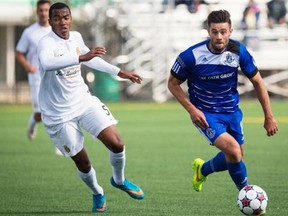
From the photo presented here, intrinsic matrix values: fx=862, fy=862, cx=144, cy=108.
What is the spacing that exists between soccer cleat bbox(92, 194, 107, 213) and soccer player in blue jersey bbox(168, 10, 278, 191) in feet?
4.32

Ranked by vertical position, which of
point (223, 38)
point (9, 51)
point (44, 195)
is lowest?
point (9, 51)

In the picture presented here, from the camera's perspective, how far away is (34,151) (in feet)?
51.0

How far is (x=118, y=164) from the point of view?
9352 millimetres

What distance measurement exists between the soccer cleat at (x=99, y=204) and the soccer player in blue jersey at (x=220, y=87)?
4.32ft

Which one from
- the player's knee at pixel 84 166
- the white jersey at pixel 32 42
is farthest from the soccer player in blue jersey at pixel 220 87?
the white jersey at pixel 32 42

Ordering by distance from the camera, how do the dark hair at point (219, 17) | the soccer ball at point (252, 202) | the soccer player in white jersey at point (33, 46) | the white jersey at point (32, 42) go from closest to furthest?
the soccer ball at point (252, 202)
the dark hair at point (219, 17)
the soccer player in white jersey at point (33, 46)
the white jersey at point (32, 42)

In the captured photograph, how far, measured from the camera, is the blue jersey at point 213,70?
8.84 meters

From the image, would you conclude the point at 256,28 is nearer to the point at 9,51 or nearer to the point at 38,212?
the point at 9,51

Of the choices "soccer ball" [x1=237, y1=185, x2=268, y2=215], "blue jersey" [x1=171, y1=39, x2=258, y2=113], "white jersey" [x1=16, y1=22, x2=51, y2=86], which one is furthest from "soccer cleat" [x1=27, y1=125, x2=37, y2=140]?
"soccer ball" [x1=237, y1=185, x2=268, y2=215]

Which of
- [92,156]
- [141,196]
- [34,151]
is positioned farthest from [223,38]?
[34,151]

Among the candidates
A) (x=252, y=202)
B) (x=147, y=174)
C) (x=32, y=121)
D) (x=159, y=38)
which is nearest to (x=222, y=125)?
(x=252, y=202)

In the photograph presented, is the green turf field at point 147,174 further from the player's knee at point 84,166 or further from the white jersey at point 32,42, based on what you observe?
the white jersey at point 32,42

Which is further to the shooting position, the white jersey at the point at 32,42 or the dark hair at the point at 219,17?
the white jersey at the point at 32,42

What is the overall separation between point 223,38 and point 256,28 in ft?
72.4
